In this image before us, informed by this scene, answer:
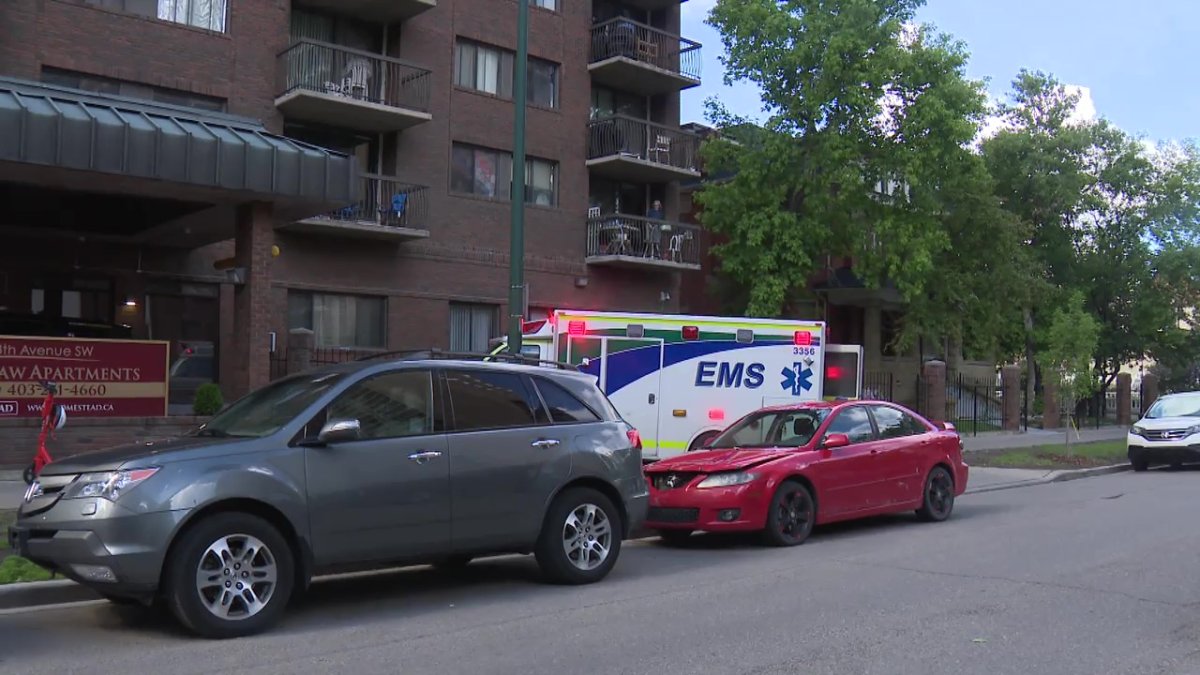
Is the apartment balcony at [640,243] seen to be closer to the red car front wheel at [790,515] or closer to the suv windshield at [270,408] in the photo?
the red car front wheel at [790,515]

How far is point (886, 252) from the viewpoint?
86.0ft

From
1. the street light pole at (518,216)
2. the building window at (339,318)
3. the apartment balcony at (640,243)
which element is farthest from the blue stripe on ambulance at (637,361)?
the apartment balcony at (640,243)

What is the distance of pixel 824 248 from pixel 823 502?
1661 centimetres

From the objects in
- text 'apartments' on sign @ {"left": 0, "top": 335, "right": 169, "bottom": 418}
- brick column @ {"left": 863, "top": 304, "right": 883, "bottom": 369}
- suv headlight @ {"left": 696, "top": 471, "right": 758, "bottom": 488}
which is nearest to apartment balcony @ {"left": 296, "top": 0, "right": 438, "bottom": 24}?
text 'apartments' on sign @ {"left": 0, "top": 335, "right": 169, "bottom": 418}

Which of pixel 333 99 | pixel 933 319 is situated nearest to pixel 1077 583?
pixel 333 99

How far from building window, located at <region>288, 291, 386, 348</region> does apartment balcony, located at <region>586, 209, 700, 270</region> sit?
5810 millimetres

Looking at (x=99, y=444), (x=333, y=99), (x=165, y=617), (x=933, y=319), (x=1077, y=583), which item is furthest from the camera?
(x=933, y=319)

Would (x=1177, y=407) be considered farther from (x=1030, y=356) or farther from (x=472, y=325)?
(x=1030, y=356)

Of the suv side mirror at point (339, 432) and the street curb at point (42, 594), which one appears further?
the street curb at point (42, 594)

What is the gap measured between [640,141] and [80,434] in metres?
15.7

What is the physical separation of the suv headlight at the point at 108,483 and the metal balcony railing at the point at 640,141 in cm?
1992

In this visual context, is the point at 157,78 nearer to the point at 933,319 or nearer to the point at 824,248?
the point at 824,248

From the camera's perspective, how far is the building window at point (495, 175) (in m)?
24.0

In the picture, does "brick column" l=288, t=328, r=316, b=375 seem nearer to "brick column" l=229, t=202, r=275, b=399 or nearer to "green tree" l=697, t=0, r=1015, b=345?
"brick column" l=229, t=202, r=275, b=399
